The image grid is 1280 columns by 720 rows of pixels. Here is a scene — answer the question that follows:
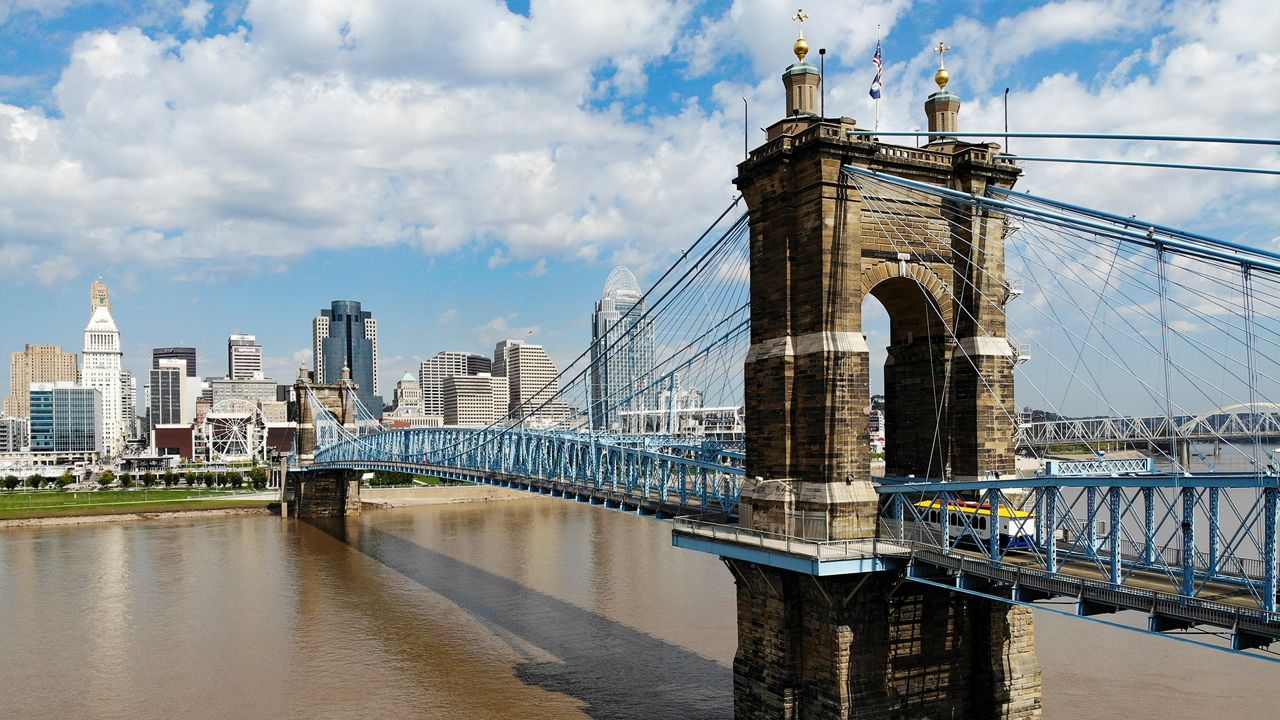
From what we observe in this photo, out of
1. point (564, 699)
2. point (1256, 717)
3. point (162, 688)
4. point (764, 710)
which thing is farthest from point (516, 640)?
point (1256, 717)

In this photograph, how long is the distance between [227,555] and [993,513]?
5323 centimetres

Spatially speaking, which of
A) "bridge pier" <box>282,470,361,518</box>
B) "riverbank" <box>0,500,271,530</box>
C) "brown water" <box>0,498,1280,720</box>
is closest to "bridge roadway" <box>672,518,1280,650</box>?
"brown water" <box>0,498,1280,720</box>

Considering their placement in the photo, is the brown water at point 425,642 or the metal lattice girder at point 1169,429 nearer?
the metal lattice girder at point 1169,429

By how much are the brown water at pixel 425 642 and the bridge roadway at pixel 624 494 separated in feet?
16.3

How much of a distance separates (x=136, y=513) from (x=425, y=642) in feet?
187

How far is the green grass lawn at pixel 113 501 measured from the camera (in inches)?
3295

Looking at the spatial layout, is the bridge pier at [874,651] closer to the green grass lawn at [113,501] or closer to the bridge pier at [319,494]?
the bridge pier at [319,494]

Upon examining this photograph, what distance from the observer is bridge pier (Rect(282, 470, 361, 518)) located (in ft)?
284

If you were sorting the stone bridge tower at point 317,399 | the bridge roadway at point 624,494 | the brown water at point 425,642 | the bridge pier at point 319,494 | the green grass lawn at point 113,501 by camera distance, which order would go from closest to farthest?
1. the brown water at point 425,642
2. the bridge roadway at point 624,494
3. the green grass lawn at point 113,501
4. the bridge pier at point 319,494
5. the stone bridge tower at point 317,399

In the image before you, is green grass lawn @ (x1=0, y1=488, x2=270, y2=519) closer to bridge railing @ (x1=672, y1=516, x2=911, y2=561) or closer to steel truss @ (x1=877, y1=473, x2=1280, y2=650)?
bridge railing @ (x1=672, y1=516, x2=911, y2=561)

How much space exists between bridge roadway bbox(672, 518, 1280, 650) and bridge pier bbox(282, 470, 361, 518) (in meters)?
67.6

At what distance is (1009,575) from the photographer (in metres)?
19.1

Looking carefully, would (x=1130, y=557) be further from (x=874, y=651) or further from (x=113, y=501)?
(x=113, y=501)

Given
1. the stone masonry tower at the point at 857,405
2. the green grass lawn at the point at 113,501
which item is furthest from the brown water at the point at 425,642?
the green grass lawn at the point at 113,501
